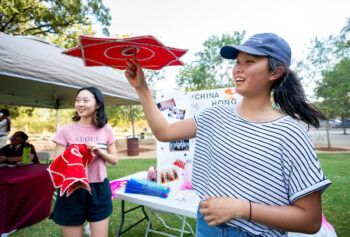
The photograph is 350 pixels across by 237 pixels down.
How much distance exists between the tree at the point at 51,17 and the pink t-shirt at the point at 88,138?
839cm

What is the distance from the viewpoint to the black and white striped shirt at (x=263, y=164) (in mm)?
828

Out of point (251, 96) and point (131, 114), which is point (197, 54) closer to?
point (131, 114)

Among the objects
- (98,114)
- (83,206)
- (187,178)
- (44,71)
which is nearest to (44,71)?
(44,71)

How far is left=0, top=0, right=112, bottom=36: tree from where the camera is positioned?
8.90 metres

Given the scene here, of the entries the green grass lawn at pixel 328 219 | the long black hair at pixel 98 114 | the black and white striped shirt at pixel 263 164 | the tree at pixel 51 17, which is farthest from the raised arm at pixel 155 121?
the tree at pixel 51 17

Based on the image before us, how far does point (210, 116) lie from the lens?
3.70 ft

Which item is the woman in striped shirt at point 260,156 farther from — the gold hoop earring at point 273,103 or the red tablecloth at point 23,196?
the red tablecloth at point 23,196

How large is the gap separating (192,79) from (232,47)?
12.9 meters

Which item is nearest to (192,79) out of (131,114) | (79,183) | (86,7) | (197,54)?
(197,54)

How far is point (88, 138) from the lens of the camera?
7.09 ft

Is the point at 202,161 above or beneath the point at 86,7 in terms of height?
beneath

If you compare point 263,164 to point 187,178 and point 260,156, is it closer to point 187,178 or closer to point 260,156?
point 260,156

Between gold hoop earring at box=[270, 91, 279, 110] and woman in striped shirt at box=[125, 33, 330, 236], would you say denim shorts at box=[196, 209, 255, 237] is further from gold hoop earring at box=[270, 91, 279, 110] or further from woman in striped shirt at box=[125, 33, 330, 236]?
gold hoop earring at box=[270, 91, 279, 110]

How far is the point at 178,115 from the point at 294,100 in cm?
212
